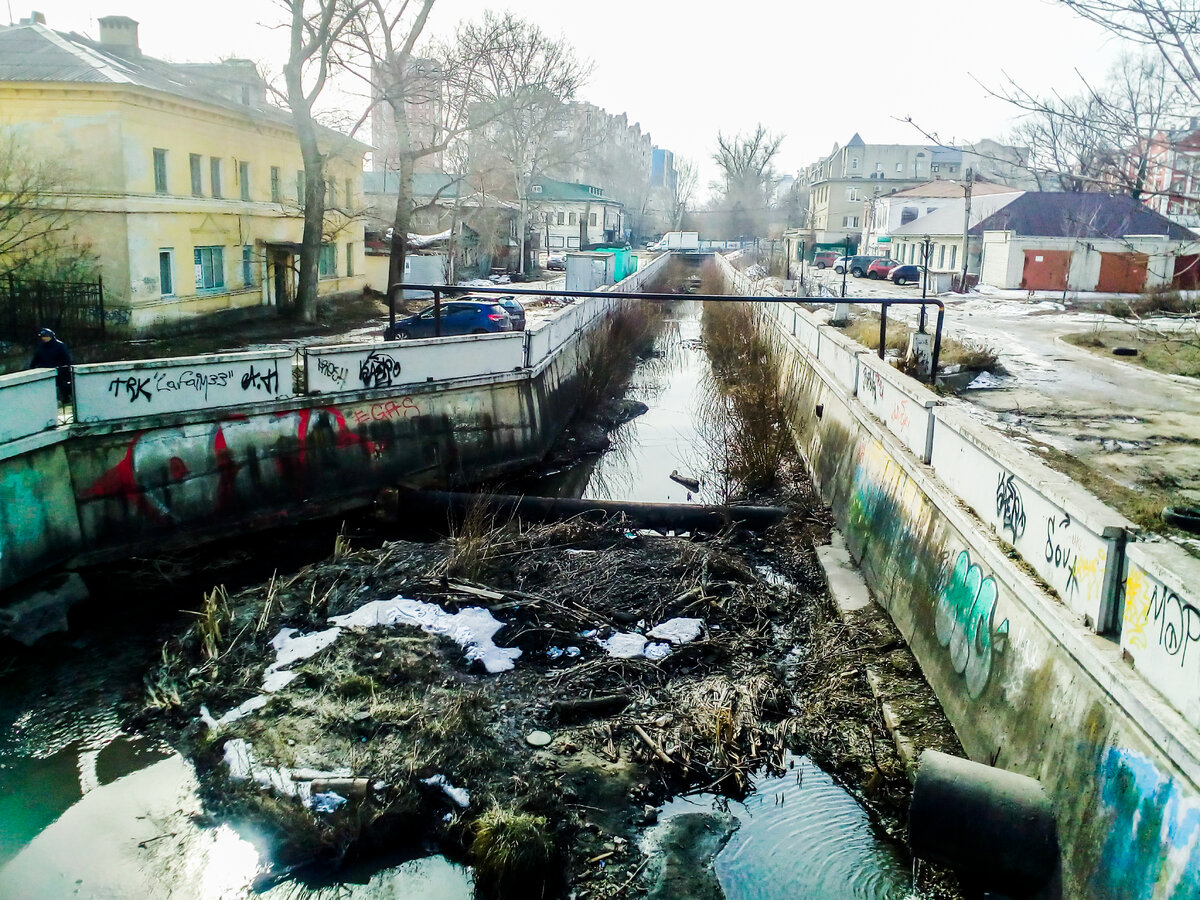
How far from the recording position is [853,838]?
6.77 metres

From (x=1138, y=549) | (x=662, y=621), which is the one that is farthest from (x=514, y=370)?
(x=1138, y=549)

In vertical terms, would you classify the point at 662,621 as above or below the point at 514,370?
below

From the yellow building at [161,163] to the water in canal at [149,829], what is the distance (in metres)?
15.4

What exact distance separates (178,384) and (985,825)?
11.0m

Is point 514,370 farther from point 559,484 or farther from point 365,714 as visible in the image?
point 365,714

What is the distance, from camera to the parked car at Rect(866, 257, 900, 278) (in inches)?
1954

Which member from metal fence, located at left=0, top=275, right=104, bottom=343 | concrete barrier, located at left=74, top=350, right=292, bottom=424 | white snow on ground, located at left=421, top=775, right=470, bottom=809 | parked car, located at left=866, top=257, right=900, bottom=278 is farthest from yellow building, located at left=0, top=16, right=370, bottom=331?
parked car, located at left=866, top=257, right=900, bottom=278

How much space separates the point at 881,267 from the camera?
163 feet

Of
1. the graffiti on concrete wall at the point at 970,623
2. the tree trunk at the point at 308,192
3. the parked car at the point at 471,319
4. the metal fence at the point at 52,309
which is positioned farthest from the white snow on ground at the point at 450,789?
the tree trunk at the point at 308,192

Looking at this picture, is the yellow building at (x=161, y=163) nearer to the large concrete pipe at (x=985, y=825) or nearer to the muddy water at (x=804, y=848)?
the muddy water at (x=804, y=848)

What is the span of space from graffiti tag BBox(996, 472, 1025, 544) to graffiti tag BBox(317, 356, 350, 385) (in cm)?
1005

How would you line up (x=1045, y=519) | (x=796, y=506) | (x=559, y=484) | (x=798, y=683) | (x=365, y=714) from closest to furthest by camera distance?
(x=1045, y=519) → (x=365, y=714) → (x=798, y=683) → (x=796, y=506) → (x=559, y=484)

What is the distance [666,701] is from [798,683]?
1.36 metres

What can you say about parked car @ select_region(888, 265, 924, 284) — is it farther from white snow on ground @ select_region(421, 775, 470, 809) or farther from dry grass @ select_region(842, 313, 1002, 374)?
white snow on ground @ select_region(421, 775, 470, 809)
